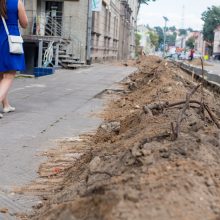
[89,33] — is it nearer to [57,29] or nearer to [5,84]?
[57,29]

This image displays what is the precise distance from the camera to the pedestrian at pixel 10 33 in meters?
7.72

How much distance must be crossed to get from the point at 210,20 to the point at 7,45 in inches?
5162

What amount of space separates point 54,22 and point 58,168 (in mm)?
26261

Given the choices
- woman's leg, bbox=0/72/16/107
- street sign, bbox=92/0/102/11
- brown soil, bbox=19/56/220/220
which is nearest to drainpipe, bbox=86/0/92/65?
street sign, bbox=92/0/102/11

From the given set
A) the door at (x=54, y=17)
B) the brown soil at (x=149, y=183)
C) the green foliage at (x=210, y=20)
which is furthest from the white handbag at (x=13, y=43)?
the green foliage at (x=210, y=20)

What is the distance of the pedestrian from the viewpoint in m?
7.72

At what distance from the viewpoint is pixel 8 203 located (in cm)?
407

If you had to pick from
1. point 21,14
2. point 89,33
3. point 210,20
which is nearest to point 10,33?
point 21,14

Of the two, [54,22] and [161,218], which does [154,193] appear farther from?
[54,22]

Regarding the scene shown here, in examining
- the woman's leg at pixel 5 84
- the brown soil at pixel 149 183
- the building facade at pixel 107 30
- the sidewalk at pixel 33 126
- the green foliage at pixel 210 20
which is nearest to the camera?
the brown soil at pixel 149 183

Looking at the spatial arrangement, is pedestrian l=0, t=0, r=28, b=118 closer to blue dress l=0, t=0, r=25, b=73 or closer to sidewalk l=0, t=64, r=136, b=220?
blue dress l=0, t=0, r=25, b=73

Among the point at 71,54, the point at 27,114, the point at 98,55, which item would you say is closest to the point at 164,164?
the point at 27,114

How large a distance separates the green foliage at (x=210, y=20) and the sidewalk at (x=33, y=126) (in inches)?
4892

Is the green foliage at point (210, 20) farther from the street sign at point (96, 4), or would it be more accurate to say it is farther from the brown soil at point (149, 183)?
the brown soil at point (149, 183)
